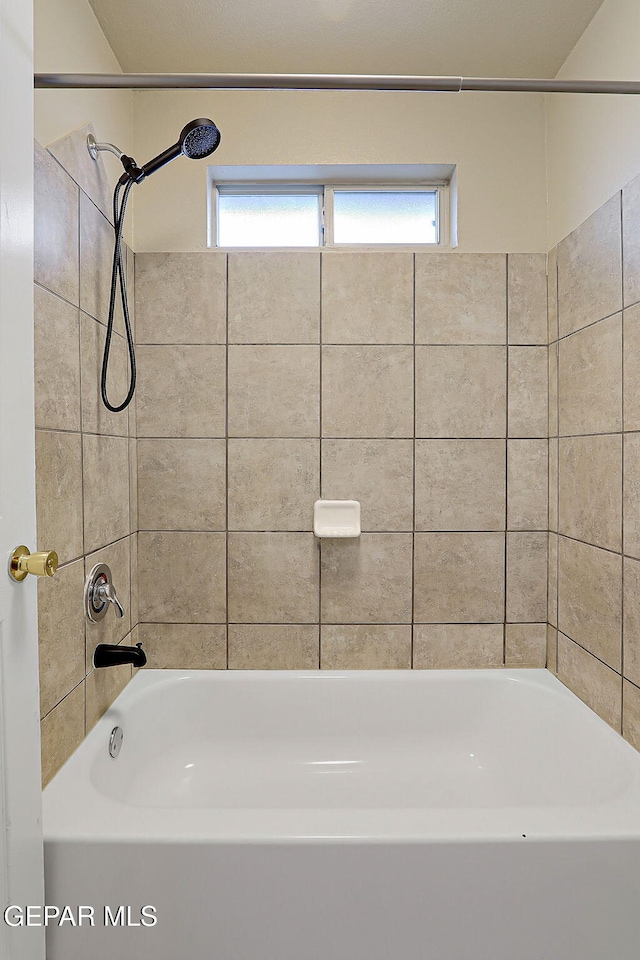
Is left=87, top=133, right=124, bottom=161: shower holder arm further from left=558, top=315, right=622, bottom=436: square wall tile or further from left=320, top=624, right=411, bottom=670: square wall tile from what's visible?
left=320, top=624, right=411, bottom=670: square wall tile

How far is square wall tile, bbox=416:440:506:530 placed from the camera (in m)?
1.99

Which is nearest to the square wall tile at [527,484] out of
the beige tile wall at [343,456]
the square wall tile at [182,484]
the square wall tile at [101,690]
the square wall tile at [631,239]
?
the beige tile wall at [343,456]

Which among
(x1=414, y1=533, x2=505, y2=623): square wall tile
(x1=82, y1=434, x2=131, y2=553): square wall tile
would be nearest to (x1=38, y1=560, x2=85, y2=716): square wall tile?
(x1=82, y1=434, x2=131, y2=553): square wall tile

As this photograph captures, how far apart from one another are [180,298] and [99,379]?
50 centimetres

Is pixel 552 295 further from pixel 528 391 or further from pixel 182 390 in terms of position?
pixel 182 390

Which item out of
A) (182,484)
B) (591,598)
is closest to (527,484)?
(591,598)

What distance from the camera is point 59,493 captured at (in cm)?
137

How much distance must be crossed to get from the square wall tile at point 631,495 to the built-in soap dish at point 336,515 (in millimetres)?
805

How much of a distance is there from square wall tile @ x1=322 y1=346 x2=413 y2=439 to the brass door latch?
3.96 feet

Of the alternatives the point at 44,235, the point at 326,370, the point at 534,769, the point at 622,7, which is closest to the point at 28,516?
the point at 44,235

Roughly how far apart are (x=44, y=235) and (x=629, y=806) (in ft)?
5.98

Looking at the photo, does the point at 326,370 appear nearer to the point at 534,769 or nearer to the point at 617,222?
the point at 617,222

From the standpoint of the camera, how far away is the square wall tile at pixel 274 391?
198 centimetres

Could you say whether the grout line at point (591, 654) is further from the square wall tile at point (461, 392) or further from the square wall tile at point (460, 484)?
the square wall tile at point (461, 392)
